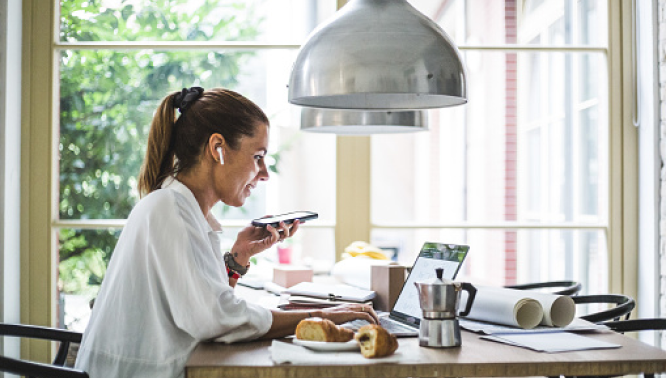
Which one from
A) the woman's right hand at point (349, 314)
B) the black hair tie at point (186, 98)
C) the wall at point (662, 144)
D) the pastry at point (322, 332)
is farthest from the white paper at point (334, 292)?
the wall at point (662, 144)

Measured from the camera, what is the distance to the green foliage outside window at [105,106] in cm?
380

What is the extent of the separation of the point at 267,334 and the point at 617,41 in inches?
107

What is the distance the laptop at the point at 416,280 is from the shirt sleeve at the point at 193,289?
1.06 ft

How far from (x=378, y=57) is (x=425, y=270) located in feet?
2.45

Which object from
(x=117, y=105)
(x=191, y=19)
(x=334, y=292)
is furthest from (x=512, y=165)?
(x=334, y=292)

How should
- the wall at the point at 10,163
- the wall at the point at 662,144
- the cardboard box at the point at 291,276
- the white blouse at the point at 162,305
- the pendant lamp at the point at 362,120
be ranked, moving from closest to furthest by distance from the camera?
the white blouse at the point at 162,305 → the pendant lamp at the point at 362,120 → the cardboard box at the point at 291,276 → the wall at the point at 10,163 → the wall at the point at 662,144

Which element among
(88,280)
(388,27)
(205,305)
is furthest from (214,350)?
(88,280)

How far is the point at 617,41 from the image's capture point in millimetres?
3848

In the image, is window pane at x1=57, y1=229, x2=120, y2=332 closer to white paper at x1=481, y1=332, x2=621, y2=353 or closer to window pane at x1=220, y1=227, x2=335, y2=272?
window pane at x1=220, y1=227, x2=335, y2=272

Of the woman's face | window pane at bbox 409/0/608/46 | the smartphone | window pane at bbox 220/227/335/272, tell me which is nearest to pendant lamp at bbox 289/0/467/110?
the woman's face

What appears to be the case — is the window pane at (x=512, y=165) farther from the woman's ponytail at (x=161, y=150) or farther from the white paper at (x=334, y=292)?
the woman's ponytail at (x=161, y=150)

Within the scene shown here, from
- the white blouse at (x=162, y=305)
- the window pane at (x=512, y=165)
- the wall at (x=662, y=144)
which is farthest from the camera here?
the window pane at (x=512, y=165)

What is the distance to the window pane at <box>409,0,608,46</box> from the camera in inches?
157

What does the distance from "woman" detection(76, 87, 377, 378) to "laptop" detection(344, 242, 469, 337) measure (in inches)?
4.5
